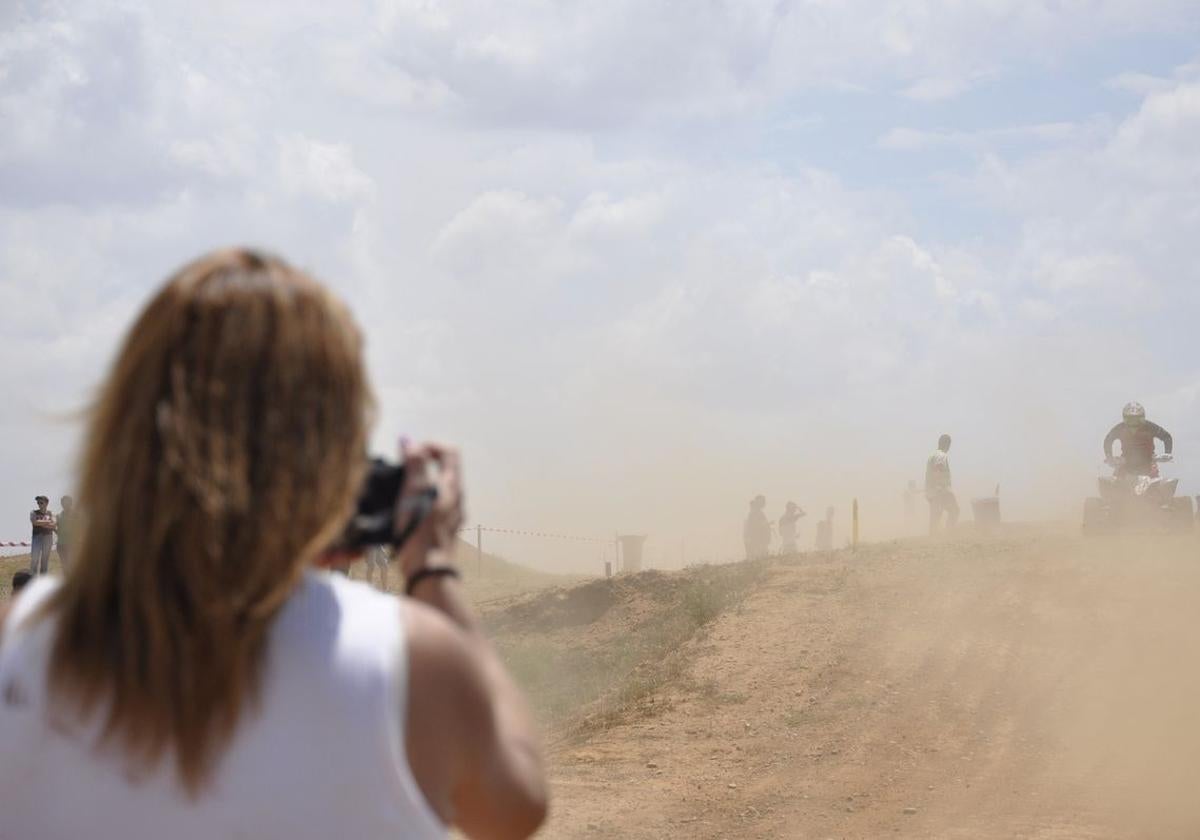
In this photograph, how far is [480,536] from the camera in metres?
36.6

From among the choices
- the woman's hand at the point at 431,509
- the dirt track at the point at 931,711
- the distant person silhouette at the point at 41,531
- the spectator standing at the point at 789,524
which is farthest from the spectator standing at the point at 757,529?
the woman's hand at the point at 431,509

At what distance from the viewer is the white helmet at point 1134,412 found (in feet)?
75.3

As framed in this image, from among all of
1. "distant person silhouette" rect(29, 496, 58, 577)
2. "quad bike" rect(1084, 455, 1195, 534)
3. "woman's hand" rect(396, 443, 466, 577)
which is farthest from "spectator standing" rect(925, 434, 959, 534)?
"woman's hand" rect(396, 443, 466, 577)

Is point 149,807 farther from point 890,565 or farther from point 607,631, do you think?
point 607,631

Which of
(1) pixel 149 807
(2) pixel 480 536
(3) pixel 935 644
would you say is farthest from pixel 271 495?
(2) pixel 480 536

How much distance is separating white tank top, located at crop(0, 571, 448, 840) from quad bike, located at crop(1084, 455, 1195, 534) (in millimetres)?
22788

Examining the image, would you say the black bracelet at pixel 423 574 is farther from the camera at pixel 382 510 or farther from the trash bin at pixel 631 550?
the trash bin at pixel 631 550

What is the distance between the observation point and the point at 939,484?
87.2 feet

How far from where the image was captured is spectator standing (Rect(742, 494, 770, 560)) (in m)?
31.0

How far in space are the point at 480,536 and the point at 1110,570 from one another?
20.1 m

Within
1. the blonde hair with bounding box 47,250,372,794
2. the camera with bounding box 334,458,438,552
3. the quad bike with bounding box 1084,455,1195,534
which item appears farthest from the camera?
the quad bike with bounding box 1084,455,1195,534

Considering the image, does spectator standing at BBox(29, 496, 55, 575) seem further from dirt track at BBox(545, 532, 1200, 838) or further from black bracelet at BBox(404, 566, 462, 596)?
black bracelet at BBox(404, 566, 462, 596)

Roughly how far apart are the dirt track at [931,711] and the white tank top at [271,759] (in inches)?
417

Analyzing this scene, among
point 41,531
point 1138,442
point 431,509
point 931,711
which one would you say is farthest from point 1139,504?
point 431,509
